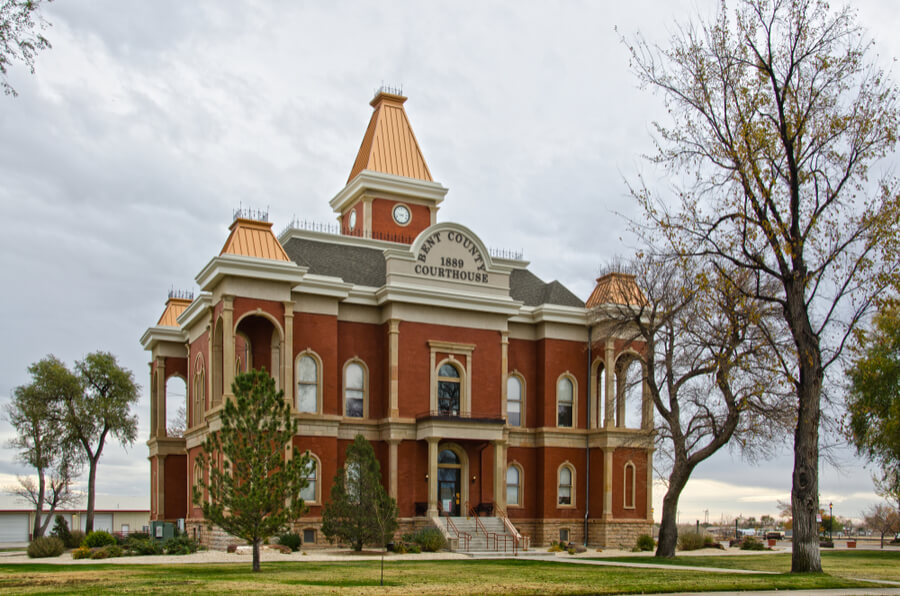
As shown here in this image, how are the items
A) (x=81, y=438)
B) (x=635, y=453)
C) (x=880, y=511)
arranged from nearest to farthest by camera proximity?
(x=635, y=453) < (x=81, y=438) < (x=880, y=511)

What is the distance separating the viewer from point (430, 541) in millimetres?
35688

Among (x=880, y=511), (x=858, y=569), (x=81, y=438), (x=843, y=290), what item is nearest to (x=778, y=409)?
(x=858, y=569)

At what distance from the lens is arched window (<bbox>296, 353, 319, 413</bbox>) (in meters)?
38.1

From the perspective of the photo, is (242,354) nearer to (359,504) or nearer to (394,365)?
(394,365)

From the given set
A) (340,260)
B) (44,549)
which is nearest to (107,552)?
(44,549)

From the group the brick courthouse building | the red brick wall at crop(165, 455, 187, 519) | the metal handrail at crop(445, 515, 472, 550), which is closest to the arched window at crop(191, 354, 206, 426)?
the brick courthouse building

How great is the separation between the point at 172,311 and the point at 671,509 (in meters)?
27.4

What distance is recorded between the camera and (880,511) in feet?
238

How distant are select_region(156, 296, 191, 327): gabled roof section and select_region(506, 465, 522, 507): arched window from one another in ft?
60.1

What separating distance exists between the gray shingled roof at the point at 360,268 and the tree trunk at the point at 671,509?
12.9 meters

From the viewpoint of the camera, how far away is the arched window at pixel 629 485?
4359 centimetres

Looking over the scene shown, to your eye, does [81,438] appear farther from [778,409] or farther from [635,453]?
[778,409]

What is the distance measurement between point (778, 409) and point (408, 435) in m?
15.2

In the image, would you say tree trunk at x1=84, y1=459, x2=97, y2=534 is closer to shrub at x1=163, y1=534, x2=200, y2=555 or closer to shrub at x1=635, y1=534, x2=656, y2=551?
shrub at x1=163, y1=534, x2=200, y2=555
